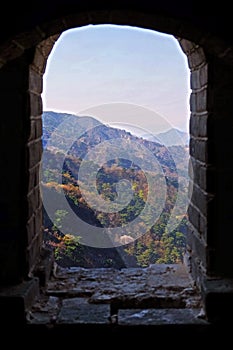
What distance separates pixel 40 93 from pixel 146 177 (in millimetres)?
1777

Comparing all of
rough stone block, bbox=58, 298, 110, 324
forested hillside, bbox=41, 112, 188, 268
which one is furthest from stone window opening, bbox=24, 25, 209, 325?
forested hillside, bbox=41, 112, 188, 268

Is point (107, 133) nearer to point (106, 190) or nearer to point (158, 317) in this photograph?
point (106, 190)

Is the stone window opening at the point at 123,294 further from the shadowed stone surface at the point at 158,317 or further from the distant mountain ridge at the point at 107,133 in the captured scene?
the distant mountain ridge at the point at 107,133

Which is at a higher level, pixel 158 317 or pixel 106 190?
pixel 106 190

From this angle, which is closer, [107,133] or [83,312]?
[83,312]

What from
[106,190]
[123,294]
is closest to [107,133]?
[106,190]

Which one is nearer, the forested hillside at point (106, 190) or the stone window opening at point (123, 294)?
the stone window opening at point (123, 294)

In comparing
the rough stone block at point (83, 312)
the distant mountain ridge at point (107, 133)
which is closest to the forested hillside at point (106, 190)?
the distant mountain ridge at point (107, 133)

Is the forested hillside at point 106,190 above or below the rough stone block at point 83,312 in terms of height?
above

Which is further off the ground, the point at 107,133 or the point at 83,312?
the point at 107,133

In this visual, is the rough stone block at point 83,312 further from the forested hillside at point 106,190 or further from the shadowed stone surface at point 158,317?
the forested hillside at point 106,190

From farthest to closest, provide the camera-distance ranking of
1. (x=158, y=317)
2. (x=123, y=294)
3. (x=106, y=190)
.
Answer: (x=106, y=190)
(x=123, y=294)
(x=158, y=317)

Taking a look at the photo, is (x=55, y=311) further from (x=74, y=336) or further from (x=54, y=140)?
(x=54, y=140)

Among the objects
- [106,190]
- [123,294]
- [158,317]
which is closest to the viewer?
[158,317]
